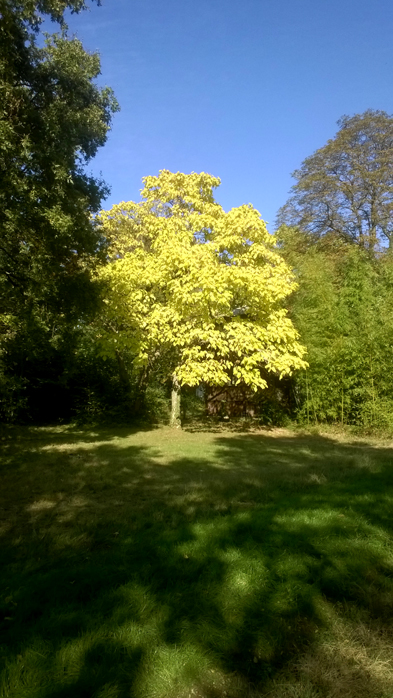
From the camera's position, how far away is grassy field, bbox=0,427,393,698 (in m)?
1.88

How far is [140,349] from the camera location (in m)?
10.5

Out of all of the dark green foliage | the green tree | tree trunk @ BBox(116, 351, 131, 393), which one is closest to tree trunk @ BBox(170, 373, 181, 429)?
tree trunk @ BBox(116, 351, 131, 393)

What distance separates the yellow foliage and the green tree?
1978 mm

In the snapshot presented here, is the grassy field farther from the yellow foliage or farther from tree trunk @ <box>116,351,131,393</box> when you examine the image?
tree trunk @ <box>116,351,131,393</box>

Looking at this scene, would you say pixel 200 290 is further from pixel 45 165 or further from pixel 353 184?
pixel 353 184

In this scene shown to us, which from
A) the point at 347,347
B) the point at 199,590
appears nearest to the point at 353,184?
the point at 347,347

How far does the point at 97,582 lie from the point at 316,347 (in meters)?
8.96

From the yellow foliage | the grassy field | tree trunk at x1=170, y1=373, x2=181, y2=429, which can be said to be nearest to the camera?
the grassy field

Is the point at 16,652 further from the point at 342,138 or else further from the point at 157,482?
the point at 342,138

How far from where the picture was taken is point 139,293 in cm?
1037

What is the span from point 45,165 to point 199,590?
21.4 feet

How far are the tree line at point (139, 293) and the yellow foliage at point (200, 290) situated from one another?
1.8 inches

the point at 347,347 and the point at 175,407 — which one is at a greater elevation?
the point at 347,347

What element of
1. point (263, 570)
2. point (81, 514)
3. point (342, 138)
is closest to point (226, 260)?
point (81, 514)
